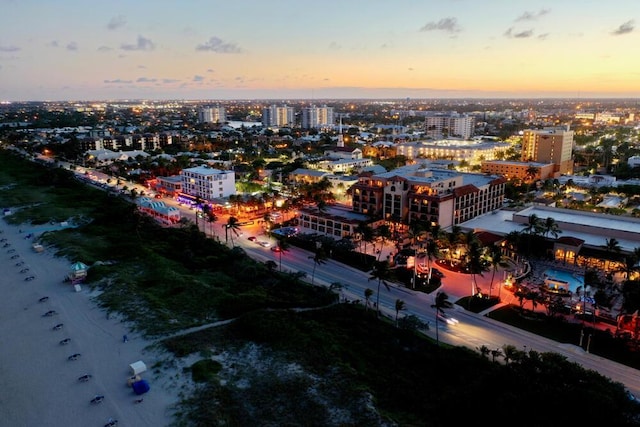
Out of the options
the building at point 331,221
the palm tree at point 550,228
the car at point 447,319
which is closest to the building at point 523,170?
the palm tree at point 550,228

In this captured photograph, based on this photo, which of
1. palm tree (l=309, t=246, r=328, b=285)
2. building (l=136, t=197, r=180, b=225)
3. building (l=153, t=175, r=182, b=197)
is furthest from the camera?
building (l=153, t=175, r=182, b=197)

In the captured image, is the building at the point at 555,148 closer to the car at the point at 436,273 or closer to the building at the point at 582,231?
the building at the point at 582,231

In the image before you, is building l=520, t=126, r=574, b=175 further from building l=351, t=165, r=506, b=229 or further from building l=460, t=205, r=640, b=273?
building l=460, t=205, r=640, b=273

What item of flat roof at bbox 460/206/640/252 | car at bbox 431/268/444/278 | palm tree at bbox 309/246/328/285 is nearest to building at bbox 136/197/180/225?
palm tree at bbox 309/246/328/285

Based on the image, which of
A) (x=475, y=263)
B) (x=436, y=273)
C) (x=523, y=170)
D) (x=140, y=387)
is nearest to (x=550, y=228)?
(x=436, y=273)

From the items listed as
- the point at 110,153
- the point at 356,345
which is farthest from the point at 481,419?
the point at 110,153
